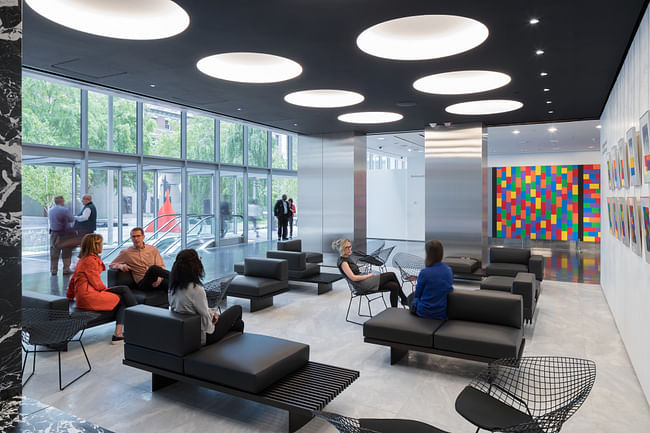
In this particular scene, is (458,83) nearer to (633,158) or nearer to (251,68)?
(251,68)

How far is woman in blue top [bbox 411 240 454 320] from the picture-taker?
5027 millimetres

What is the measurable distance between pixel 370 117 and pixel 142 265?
6456mm

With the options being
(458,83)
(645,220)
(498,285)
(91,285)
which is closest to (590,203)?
(458,83)

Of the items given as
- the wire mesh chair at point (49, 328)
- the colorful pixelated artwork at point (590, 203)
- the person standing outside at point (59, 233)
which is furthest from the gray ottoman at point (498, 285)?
the colorful pixelated artwork at point (590, 203)

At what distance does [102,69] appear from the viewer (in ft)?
21.3

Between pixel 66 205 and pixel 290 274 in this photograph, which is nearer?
pixel 290 274

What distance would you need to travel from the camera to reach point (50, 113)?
963cm

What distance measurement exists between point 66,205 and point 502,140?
40.8ft

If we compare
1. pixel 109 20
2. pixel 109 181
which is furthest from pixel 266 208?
pixel 109 20

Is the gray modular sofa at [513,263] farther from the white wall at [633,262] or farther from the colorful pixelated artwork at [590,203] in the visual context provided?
the colorful pixelated artwork at [590,203]

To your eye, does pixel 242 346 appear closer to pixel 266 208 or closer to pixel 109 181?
pixel 109 181

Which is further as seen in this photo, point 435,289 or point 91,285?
point 91,285

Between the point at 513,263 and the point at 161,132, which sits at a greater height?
the point at 161,132

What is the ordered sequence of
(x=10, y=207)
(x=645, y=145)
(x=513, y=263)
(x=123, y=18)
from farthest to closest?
(x=513, y=263)
(x=123, y=18)
(x=645, y=145)
(x=10, y=207)
